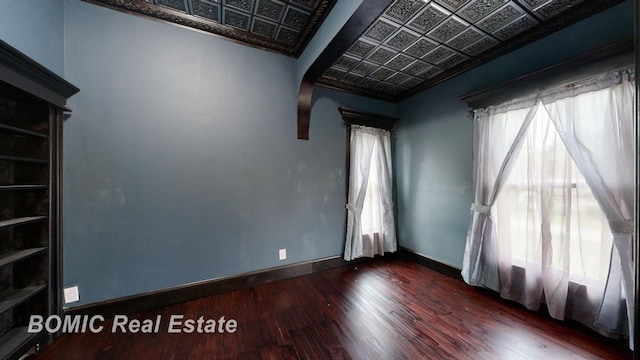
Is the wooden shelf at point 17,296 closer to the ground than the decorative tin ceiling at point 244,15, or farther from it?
closer to the ground

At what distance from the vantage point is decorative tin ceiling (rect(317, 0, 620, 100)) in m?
1.65

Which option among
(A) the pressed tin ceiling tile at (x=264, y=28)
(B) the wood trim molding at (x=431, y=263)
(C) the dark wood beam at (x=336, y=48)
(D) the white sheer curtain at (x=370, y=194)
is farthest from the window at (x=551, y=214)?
(A) the pressed tin ceiling tile at (x=264, y=28)

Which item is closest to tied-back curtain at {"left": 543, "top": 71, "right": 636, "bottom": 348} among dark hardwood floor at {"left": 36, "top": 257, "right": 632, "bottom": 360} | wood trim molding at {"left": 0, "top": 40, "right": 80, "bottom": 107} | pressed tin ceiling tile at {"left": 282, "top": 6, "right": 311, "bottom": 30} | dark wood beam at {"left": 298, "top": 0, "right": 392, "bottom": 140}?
dark hardwood floor at {"left": 36, "top": 257, "right": 632, "bottom": 360}

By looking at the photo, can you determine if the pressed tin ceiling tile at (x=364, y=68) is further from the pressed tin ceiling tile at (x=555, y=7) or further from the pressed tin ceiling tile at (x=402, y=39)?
the pressed tin ceiling tile at (x=555, y=7)

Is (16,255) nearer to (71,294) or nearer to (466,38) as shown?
(71,294)

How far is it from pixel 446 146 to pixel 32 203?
13.2 feet

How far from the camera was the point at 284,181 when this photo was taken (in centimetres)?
249

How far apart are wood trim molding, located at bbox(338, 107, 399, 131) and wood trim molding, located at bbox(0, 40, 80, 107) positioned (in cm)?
263

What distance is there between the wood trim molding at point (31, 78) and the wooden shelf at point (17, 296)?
131 cm

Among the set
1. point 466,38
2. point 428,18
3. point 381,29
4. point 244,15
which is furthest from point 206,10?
point 466,38

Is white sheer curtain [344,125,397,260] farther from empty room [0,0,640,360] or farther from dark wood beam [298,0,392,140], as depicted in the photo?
dark wood beam [298,0,392,140]

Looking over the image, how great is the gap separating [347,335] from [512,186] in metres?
2.17

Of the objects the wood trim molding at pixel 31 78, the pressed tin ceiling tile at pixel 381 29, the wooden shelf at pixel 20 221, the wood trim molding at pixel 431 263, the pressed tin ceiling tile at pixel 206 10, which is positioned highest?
the pressed tin ceiling tile at pixel 206 10

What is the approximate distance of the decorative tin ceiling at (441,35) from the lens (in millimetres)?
1648
